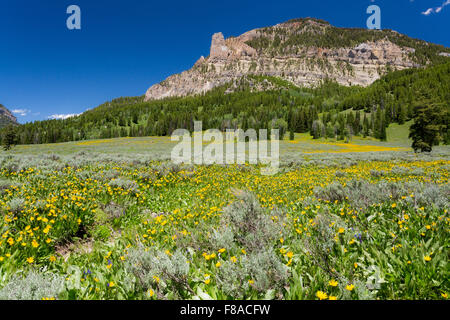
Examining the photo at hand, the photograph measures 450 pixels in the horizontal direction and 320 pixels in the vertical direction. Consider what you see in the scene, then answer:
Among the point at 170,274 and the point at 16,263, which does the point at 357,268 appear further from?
the point at 16,263

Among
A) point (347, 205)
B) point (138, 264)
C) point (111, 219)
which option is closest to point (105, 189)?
point (111, 219)

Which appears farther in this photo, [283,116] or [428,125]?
[283,116]

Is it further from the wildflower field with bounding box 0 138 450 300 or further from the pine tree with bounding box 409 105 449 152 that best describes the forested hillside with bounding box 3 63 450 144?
the wildflower field with bounding box 0 138 450 300

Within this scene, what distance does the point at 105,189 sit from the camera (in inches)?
254

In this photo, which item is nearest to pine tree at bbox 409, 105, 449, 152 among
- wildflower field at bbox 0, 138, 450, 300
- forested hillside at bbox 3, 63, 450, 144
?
wildflower field at bbox 0, 138, 450, 300

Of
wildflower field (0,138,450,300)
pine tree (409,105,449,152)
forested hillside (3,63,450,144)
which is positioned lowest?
wildflower field (0,138,450,300)

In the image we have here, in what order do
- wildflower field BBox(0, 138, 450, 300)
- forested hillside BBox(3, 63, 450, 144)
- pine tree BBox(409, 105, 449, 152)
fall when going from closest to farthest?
wildflower field BBox(0, 138, 450, 300)
pine tree BBox(409, 105, 449, 152)
forested hillside BBox(3, 63, 450, 144)

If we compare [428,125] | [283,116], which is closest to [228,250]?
[428,125]

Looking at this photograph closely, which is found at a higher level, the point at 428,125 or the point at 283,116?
the point at 283,116

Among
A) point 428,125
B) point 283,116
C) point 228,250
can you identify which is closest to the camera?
point 228,250

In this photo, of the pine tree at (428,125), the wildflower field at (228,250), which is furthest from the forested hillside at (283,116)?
the wildflower field at (228,250)

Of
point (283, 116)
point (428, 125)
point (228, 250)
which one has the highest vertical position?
point (283, 116)

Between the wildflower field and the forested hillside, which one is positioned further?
the forested hillside

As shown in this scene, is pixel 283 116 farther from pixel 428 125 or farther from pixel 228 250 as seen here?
pixel 228 250
